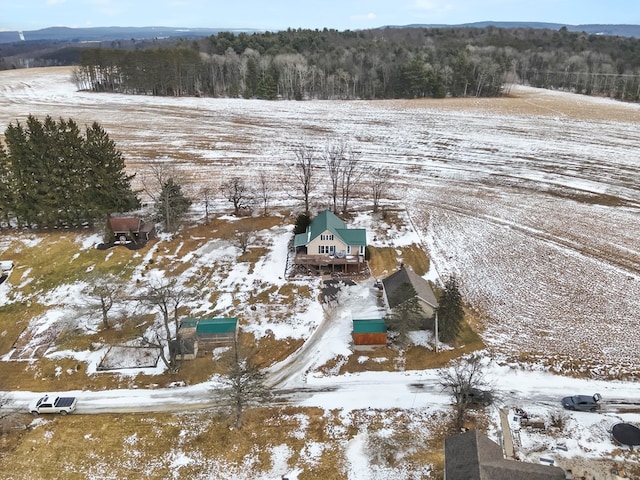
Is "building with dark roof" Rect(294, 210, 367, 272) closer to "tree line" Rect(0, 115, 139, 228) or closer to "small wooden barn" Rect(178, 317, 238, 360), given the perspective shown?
"small wooden barn" Rect(178, 317, 238, 360)

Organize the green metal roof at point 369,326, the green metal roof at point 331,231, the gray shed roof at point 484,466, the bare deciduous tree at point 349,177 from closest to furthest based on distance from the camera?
the gray shed roof at point 484,466
the green metal roof at point 369,326
the green metal roof at point 331,231
the bare deciduous tree at point 349,177

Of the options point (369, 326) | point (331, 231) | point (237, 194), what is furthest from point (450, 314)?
point (237, 194)

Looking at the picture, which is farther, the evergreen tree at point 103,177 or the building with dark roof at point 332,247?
the evergreen tree at point 103,177

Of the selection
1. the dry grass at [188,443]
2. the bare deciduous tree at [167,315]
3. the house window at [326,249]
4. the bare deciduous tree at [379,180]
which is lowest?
the dry grass at [188,443]

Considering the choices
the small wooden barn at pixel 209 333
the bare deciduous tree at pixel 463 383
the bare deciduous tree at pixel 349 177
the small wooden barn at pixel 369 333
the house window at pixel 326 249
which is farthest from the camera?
the bare deciduous tree at pixel 349 177

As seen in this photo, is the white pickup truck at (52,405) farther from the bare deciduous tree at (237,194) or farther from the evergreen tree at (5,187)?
the bare deciduous tree at (237,194)

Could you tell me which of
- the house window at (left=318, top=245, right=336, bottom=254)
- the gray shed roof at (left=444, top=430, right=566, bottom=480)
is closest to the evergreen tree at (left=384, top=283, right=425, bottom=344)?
the house window at (left=318, top=245, right=336, bottom=254)

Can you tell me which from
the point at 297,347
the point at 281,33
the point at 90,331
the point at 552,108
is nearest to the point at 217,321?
the point at 297,347

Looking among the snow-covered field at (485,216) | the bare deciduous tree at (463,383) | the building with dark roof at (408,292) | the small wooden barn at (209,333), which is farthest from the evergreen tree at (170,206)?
the bare deciduous tree at (463,383)
